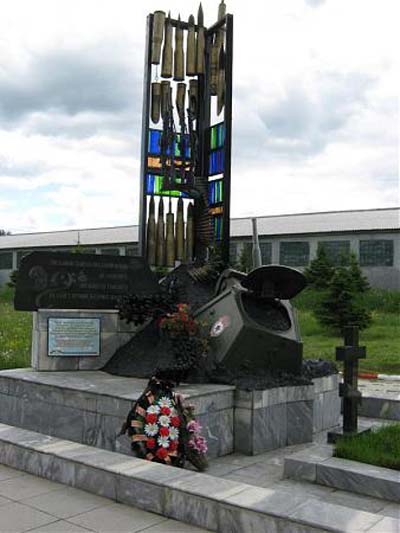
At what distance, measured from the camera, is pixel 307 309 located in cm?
2762

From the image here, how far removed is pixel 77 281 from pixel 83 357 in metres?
1.09

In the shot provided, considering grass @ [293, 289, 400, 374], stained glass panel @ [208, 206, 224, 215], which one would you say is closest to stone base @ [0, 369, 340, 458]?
stained glass panel @ [208, 206, 224, 215]

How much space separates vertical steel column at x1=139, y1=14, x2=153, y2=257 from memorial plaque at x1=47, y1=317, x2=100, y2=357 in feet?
6.61

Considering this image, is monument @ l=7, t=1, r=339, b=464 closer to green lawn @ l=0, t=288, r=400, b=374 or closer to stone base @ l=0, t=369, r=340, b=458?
stone base @ l=0, t=369, r=340, b=458

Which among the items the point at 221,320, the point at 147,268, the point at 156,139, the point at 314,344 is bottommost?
the point at 314,344

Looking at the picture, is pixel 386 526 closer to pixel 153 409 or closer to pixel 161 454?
pixel 161 454

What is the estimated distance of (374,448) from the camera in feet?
18.7

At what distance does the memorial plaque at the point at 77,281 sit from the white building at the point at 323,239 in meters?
21.7

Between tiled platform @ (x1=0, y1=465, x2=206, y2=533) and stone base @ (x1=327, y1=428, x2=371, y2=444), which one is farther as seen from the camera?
stone base @ (x1=327, y1=428, x2=371, y2=444)

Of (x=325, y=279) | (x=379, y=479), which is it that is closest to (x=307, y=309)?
(x=325, y=279)

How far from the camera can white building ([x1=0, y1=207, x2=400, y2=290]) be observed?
95.3 ft

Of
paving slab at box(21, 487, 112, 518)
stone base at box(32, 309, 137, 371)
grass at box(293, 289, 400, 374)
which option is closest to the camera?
paving slab at box(21, 487, 112, 518)

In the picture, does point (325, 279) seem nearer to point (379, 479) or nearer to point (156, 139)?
point (156, 139)

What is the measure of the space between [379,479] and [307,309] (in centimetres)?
2287
